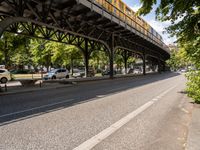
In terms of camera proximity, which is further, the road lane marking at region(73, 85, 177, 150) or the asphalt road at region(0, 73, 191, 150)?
the asphalt road at region(0, 73, 191, 150)

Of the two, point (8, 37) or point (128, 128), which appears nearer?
point (128, 128)

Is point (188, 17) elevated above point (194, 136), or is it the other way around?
point (188, 17)

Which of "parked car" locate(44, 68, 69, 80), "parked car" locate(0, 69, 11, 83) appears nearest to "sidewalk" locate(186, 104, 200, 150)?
"parked car" locate(0, 69, 11, 83)

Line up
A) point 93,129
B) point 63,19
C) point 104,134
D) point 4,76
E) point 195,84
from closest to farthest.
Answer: point 104,134 < point 93,129 < point 195,84 < point 63,19 < point 4,76

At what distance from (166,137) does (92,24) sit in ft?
69.0

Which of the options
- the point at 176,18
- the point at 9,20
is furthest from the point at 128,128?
the point at 9,20

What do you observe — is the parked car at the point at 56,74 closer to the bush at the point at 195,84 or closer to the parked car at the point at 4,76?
the parked car at the point at 4,76

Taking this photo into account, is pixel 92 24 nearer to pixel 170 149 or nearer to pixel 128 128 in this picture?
pixel 128 128

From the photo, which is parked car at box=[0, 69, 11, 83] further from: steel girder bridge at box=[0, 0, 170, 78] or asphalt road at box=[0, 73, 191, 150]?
asphalt road at box=[0, 73, 191, 150]

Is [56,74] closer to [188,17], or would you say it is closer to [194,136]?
[188,17]

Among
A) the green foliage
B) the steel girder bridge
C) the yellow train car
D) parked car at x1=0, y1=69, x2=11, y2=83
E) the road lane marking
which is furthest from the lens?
parked car at x1=0, y1=69, x2=11, y2=83

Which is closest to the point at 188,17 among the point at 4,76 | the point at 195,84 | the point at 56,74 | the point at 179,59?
the point at 195,84

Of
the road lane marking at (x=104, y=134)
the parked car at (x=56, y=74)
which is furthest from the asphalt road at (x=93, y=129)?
the parked car at (x=56, y=74)

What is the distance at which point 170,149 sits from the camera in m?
4.33
